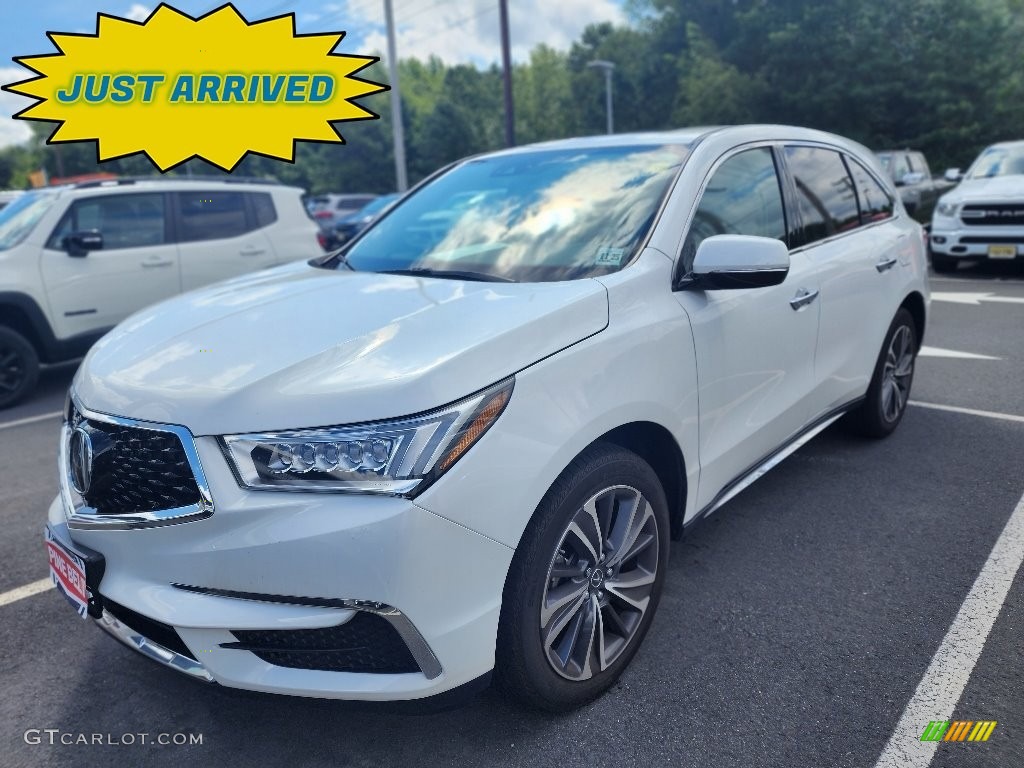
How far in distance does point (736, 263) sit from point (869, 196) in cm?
215

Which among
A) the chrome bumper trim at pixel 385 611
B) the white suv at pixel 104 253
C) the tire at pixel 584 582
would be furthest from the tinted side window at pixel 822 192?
the white suv at pixel 104 253

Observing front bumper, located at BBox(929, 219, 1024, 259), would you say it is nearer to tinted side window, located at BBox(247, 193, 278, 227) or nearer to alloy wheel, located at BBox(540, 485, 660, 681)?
tinted side window, located at BBox(247, 193, 278, 227)

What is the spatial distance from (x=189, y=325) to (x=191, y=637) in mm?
1036

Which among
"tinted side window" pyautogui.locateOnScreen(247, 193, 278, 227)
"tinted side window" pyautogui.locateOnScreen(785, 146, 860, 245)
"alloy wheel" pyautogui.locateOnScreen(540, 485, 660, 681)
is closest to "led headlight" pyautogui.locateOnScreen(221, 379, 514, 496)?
"alloy wheel" pyautogui.locateOnScreen(540, 485, 660, 681)

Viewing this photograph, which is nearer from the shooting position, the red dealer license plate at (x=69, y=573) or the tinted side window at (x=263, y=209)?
Answer: the red dealer license plate at (x=69, y=573)

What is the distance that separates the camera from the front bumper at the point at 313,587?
1.84m

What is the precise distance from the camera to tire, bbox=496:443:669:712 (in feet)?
6.86

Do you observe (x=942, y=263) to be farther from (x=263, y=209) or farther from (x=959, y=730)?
(x=959, y=730)

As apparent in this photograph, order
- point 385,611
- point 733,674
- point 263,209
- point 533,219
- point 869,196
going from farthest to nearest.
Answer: point 263,209 < point 869,196 < point 533,219 < point 733,674 < point 385,611

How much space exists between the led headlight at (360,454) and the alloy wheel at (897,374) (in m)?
3.25

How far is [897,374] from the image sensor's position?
456 cm

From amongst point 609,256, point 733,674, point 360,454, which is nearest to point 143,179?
point 609,256

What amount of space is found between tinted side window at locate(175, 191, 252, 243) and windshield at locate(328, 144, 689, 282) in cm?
458

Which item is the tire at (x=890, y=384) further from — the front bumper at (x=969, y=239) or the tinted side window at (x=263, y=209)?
the front bumper at (x=969, y=239)
